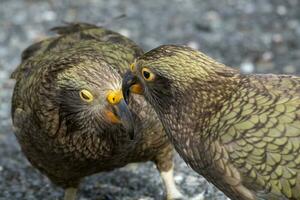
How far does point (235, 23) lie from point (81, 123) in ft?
18.1

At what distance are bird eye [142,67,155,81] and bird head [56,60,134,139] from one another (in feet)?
0.84

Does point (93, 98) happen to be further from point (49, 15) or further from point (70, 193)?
point (49, 15)

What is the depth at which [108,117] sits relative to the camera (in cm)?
560

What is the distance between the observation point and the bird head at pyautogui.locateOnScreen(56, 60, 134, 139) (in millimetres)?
5477

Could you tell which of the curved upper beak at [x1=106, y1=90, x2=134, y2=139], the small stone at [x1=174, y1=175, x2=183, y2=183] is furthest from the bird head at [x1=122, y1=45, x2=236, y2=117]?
the small stone at [x1=174, y1=175, x2=183, y2=183]

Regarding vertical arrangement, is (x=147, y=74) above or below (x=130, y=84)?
above

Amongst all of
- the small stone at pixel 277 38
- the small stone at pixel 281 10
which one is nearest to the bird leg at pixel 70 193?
the small stone at pixel 277 38

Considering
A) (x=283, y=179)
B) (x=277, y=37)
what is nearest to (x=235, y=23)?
(x=277, y=37)

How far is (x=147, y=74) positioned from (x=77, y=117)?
79cm

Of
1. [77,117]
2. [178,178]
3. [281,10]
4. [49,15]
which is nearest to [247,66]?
[281,10]

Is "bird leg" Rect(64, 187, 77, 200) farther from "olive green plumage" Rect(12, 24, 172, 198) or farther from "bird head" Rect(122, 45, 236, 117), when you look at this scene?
"bird head" Rect(122, 45, 236, 117)

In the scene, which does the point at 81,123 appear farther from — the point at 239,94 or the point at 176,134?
the point at 239,94

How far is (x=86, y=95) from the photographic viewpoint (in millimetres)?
5578

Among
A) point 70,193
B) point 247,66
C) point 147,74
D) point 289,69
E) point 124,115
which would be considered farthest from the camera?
point 247,66
